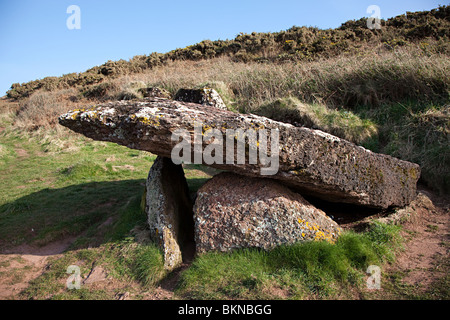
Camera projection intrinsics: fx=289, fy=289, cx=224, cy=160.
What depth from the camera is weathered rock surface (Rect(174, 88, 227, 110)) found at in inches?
418

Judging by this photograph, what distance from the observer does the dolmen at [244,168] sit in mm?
4168

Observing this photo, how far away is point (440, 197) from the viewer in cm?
611

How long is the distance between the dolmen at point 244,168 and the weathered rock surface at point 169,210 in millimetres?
23

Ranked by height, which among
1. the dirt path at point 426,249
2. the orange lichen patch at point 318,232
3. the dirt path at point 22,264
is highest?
the orange lichen patch at point 318,232

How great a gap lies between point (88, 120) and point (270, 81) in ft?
27.9

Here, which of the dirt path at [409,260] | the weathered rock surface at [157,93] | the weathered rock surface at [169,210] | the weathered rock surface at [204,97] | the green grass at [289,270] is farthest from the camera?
the weathered rock surface at [157,93]

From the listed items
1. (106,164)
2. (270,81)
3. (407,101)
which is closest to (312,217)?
(407,101)

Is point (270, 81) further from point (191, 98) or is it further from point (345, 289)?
point (345, 289)

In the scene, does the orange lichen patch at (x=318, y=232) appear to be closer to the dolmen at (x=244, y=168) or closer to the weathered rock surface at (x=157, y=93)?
the dolmen at (x=244, y=168)

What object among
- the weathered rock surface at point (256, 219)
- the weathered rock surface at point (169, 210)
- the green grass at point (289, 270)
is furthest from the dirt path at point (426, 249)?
the weathered rock surface at point (169, 210)

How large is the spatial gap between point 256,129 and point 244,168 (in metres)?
0.62

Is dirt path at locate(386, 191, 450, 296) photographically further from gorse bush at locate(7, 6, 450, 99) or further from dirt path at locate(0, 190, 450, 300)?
gorse bush at locate(7, 6, 450, 99)

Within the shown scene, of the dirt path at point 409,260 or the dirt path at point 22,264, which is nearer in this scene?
the dirt path at point 409,260

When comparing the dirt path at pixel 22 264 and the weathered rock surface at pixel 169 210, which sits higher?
the weathered rock surface at pixel 169 210
